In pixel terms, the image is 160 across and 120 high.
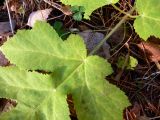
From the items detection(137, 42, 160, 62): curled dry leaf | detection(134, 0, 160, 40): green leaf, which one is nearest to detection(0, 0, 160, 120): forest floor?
detection(137, 42, 160, 62): curled dry leaf

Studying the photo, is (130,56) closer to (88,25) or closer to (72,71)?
(88,25)

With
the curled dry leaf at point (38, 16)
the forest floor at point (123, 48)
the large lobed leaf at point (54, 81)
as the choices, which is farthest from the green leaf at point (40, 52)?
the curled dry leaf at point (38, 16)

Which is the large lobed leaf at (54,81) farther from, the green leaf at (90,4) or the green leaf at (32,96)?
the green leaf at (90,4)

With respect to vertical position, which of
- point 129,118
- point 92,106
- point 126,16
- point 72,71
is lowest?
point 129,118

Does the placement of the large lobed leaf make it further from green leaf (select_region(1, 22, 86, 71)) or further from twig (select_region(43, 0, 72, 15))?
twig (select_region(43, 0, 72, 15))

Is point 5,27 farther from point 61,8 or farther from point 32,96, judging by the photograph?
point 32,96

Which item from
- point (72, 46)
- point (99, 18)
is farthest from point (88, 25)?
point (72, 46)

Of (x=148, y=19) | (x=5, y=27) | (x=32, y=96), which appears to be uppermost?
(x=148, y=19)

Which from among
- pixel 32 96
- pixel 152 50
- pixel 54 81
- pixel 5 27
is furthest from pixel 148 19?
pixel 5 27
